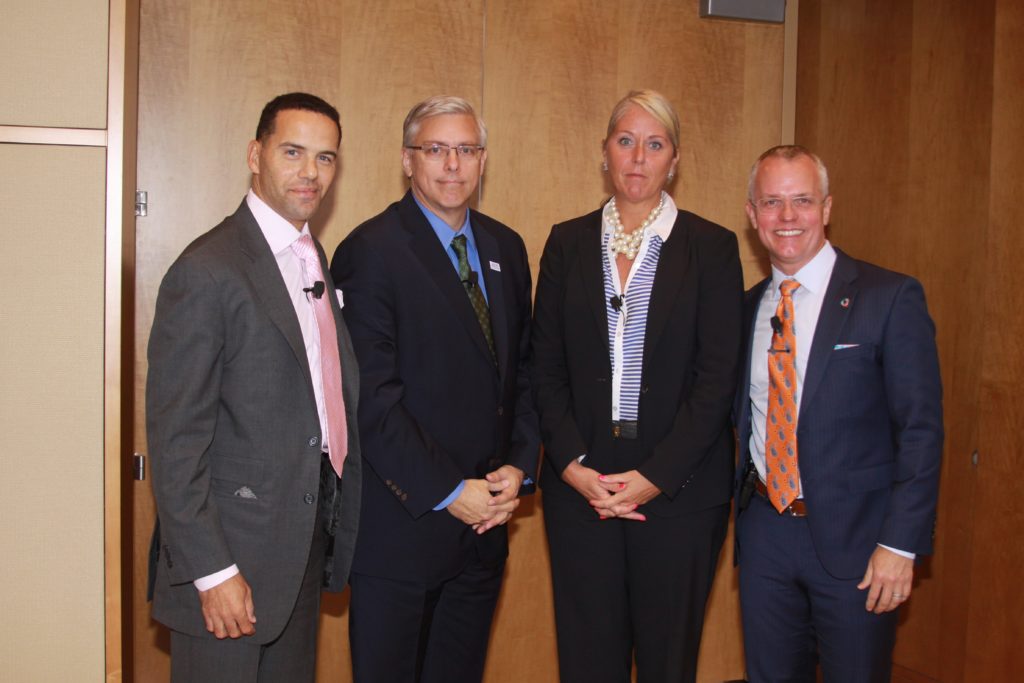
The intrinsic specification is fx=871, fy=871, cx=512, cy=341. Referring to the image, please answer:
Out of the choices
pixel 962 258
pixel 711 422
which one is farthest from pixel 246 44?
pixel 962 258

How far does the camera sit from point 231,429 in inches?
83.4

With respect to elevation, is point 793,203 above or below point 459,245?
above

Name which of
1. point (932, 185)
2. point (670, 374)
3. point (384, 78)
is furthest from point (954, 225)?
point (384, 78)

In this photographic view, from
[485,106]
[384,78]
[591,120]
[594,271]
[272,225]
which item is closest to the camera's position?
[272,225]

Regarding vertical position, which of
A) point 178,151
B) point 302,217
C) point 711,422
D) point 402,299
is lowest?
Result: point 711,422

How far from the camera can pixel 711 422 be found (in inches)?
101

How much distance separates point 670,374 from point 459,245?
2.43 ft

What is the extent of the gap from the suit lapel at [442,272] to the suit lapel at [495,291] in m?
0.08

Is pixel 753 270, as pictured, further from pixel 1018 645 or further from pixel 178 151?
pixel 178 151

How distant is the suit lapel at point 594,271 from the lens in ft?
8.73

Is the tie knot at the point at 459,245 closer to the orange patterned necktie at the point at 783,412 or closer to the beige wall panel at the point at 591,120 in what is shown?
the orange patterned necktie at the point at 783,412

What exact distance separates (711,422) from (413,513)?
90cm

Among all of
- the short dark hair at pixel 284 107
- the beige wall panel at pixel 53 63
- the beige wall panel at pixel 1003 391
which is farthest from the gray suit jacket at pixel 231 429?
the beige wall panel at pixel 1003 391

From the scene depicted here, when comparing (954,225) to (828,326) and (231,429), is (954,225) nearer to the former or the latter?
(828,326)
